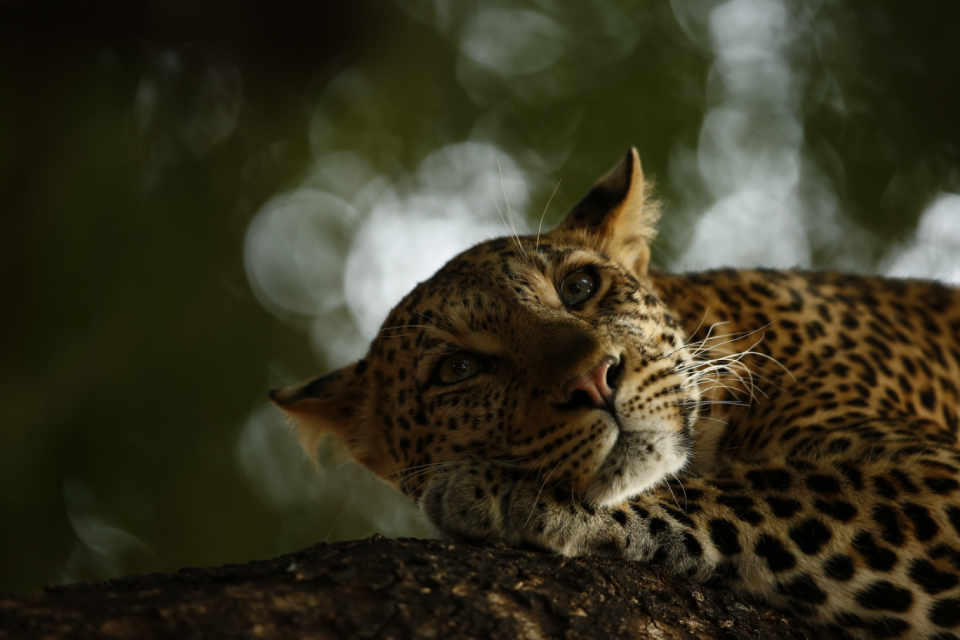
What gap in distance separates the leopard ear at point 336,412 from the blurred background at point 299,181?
3.95m

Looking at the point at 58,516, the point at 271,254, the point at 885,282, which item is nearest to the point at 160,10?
the point at 271,254

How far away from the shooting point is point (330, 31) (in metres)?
8.26

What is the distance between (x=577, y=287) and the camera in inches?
155

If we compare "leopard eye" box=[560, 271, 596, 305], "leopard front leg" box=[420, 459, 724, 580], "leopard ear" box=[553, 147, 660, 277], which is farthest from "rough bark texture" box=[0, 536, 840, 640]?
"leopard ear" box=[553, 147, 660, 277]

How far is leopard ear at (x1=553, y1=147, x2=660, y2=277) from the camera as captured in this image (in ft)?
15.0

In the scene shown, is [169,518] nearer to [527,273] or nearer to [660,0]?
[527,273]

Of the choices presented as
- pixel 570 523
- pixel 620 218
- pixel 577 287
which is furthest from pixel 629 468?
pixel 620 218

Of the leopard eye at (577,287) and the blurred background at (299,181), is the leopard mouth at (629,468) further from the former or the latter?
the blurred background at (299,181)

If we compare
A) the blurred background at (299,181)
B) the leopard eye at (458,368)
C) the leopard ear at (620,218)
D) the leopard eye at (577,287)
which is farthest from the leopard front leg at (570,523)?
the blurred background at (299,181)

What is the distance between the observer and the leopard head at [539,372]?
9.89 feet

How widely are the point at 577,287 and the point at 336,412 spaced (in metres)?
1.76

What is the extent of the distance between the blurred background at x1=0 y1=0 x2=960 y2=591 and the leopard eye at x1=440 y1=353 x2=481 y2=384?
5.01 m

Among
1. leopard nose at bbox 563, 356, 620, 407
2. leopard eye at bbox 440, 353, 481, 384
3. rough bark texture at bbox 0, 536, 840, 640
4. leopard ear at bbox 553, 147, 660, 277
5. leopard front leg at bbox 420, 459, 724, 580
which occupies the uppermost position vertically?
leopard ear at bbox 553, 147, 660, 277

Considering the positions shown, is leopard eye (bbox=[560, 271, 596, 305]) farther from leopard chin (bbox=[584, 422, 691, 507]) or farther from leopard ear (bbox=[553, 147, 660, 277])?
leopard chin (bbox=[584, 422, 691, 507])
